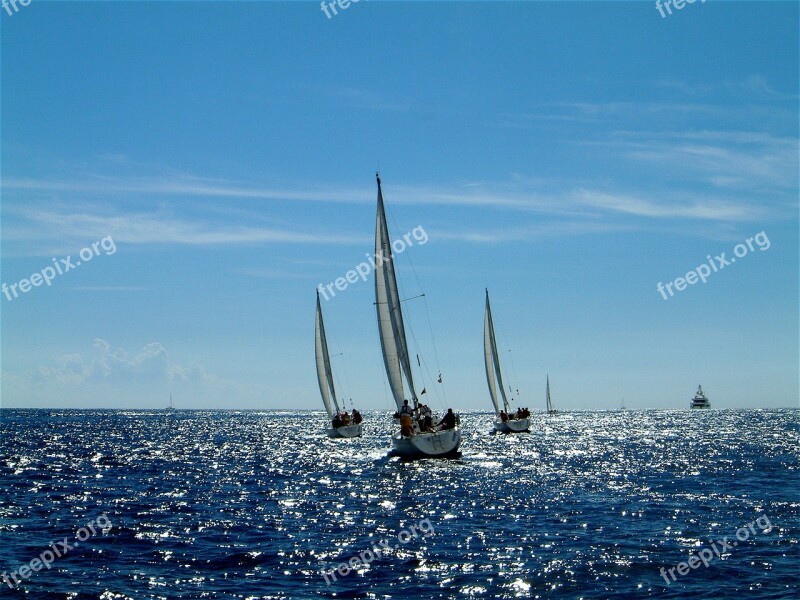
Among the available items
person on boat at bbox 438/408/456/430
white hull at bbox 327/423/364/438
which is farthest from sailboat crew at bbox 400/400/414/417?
white hull at bbox 327/423/364/438

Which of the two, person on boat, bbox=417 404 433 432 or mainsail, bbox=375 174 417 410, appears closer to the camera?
person on boat, bbox=417 404 433 432

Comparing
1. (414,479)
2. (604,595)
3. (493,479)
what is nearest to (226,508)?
(414,479)

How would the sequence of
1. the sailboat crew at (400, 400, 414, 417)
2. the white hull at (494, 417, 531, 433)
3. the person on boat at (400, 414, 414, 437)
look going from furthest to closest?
the white hull at (494, 417, 531, 433) < the sailboat crew at (400, 400, 414, 417) < the person on boat at (400, 414, 414, 437)

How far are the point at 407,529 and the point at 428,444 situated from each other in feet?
66.2

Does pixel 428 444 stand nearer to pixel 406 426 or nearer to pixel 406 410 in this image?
pixel 406 426

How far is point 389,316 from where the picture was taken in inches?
1954

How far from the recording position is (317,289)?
8444cm

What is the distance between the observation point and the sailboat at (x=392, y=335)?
158ft

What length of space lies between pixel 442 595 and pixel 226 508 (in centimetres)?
1533

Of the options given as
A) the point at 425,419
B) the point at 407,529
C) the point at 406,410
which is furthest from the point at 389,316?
the point at 407,529

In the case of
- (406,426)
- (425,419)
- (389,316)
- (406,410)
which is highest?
(389,316)

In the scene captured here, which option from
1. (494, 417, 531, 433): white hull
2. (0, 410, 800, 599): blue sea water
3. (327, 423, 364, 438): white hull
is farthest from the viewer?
(494, 417, 531, 433): white hull

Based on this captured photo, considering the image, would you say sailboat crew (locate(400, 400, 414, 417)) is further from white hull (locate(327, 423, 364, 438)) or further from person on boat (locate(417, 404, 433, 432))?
white hull (locate(327, 423, 364, 438))

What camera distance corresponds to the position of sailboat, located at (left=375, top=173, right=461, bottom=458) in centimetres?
4812
